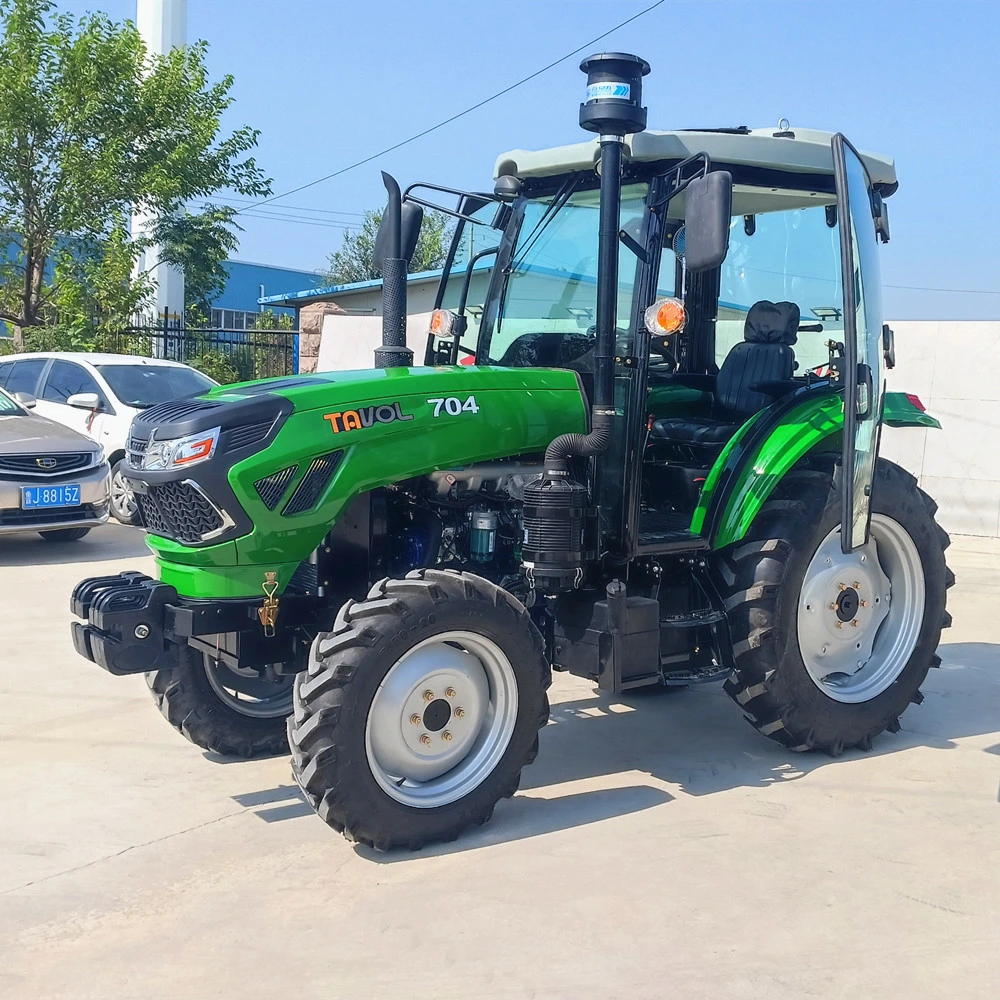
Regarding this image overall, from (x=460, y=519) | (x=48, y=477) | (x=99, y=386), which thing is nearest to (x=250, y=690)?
(x=460, y=519)

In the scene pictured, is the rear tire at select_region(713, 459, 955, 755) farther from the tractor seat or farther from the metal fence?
the metal fence

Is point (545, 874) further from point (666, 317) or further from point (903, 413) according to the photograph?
point (903, 413)

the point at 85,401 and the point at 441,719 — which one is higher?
the point at 85,401

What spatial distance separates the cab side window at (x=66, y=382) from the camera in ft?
38.1

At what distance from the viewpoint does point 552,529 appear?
4254 millimetres

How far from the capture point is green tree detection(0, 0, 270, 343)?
16.5m

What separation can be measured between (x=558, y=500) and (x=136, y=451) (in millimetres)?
1618

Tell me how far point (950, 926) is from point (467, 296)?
3.28m

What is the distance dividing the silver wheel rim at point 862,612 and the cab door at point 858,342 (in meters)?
0.41

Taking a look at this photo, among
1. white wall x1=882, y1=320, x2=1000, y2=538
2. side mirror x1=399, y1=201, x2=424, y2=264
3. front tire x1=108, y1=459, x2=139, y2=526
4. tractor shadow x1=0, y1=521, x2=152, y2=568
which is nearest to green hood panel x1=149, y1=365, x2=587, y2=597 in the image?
front tire x1=108, y1=459, x2=139, y2=526

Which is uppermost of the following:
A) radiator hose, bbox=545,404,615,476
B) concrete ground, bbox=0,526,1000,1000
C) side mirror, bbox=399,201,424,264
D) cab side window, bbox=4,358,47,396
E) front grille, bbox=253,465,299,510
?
side mirror, bbox=399,201,424,264

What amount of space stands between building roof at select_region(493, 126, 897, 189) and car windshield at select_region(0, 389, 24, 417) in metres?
6.90

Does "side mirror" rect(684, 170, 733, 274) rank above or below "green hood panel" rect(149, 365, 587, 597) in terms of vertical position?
above

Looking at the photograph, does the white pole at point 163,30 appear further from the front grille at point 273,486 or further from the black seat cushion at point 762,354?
the front grille at point 273,486
